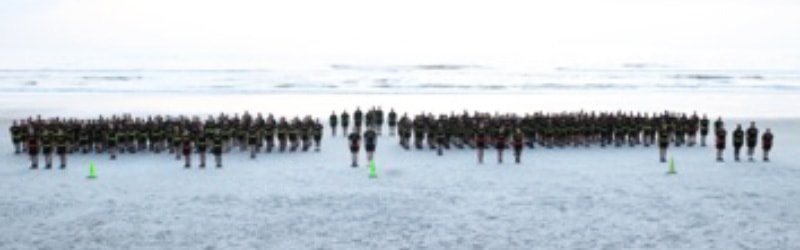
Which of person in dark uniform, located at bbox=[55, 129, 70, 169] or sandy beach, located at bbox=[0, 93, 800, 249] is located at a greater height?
person in dark uniform, located at bbox=[55, 129, 70, 169]

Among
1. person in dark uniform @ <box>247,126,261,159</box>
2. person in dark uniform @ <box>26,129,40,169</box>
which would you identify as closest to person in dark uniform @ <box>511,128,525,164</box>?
person in dark uniform @ <box>247,126,261,159</box>

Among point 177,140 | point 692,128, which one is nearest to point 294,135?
point 177,140

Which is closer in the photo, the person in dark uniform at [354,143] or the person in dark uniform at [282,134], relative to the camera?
the person in dark uniform at [354,143]

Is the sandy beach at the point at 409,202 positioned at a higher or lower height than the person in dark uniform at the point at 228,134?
lower

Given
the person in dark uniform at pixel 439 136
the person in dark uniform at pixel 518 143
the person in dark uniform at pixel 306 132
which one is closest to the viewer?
the person in dark uniform at pixel 518 143

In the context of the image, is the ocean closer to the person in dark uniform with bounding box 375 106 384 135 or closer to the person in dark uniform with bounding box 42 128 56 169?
the person in dark uniform with bounding box 375 106 384 135

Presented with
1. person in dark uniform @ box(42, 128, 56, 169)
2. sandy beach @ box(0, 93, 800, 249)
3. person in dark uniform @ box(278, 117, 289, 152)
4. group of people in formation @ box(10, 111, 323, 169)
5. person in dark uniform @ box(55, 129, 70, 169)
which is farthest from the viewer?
person in dark uniform @ box(278, 117, 289, 152)

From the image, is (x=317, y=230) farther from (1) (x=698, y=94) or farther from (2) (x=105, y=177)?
(1) (x=698, y=94)

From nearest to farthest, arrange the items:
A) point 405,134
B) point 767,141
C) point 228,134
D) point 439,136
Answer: point 767,141
point 439,136
point 228,134
point 405,134

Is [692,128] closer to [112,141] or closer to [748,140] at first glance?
[748,140]

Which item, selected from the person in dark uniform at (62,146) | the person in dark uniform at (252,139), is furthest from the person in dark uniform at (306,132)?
the person in dark uniform at (62,146)

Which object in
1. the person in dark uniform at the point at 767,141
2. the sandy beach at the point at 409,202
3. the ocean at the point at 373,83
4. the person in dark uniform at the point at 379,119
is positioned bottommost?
the sandy beach at the point at 409,202

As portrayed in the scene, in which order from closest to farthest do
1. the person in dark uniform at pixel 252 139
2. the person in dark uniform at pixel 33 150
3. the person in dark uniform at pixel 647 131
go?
the person in dark uniform at pixel 33 150 < the person in dark uniform at pixel 252 139 < the person in dark uniform at pixel 647 131

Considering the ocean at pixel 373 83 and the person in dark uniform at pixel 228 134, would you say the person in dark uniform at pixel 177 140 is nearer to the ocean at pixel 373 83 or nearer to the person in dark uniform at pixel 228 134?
the person in dark uniform at pixel 228 134
